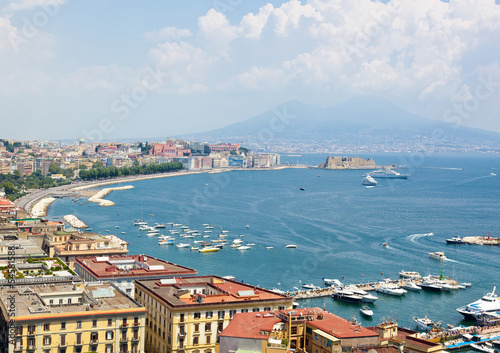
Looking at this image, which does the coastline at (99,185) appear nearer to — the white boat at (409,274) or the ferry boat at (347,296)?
the ferry boat at (347,296)

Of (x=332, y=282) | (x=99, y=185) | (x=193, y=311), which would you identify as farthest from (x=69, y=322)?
(x=99, y=185)

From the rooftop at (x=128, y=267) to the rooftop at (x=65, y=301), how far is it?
Result: 10.1ft

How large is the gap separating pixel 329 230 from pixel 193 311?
1195 inches

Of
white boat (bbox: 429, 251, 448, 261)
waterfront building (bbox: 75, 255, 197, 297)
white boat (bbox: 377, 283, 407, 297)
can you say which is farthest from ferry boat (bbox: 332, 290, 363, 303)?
white boat (bbox: 429, 251, 448, 261)

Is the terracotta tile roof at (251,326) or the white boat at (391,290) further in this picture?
the white boat at (391,290)

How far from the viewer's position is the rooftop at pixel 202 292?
55.1 feet

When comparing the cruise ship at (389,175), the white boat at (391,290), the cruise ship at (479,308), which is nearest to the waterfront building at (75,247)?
the white boat at (391,290)

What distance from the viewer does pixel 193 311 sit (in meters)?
16.4

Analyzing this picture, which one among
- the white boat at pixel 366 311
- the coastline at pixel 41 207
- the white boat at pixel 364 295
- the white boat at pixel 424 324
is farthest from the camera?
the coastline at pixel 41 207

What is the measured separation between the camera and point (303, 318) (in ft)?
45.1

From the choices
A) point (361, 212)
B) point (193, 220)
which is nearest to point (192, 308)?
point (193, 220)

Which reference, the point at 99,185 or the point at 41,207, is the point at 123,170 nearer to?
the point at 99,185

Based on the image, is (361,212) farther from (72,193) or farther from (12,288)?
(12,288)

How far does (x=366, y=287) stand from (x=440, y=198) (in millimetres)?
47233
